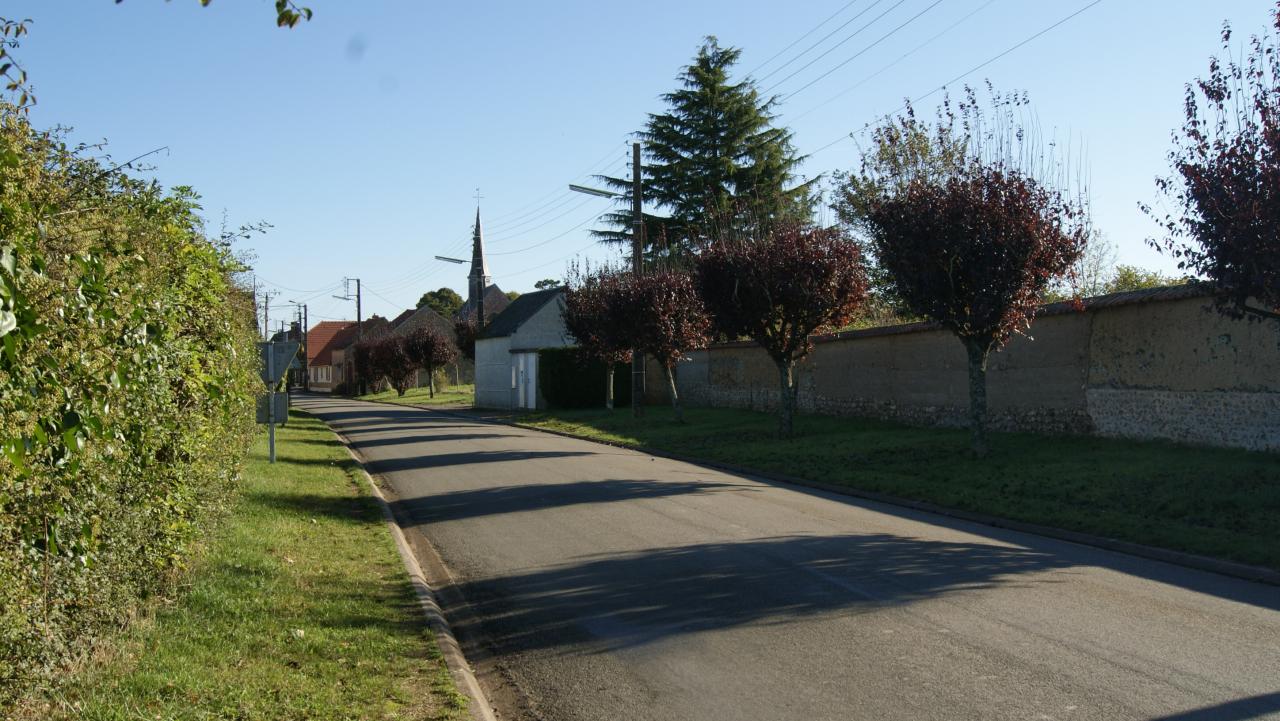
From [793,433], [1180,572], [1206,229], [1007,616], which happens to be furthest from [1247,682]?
[793,433]

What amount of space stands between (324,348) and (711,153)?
231 feet

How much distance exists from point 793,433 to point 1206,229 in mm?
11893

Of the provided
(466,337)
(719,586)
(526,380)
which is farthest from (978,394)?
(466,337)

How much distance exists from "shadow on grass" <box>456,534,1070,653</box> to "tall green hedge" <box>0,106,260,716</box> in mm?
2524

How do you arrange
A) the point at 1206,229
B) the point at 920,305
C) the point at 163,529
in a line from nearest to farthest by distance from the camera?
1. the point at 163,529
2. the point at 1206,229
3. the point at 920,305

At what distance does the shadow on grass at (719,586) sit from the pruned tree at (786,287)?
11.6m

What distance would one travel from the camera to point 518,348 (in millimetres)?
42375

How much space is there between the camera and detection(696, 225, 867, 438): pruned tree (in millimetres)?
21203

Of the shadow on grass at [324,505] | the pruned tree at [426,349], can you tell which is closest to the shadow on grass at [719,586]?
the shadow on grass at [324,505]

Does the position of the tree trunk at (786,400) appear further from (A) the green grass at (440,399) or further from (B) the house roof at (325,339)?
(B) the house roof at (325,339)

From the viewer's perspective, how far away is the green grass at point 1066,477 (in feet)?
34.1

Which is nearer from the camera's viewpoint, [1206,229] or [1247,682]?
[1247,682]

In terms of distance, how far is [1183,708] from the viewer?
198 inches

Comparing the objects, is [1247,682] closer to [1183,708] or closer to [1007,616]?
[1183,708]
